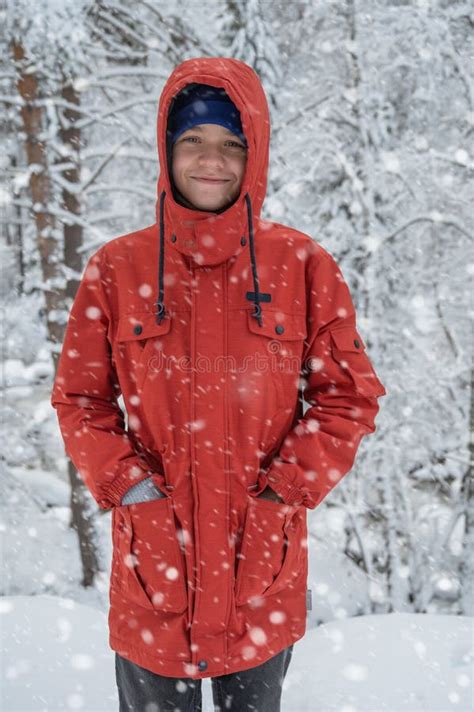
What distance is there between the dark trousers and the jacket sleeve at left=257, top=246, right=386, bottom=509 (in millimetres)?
644

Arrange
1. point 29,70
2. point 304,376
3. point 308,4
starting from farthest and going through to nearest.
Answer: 1. point 308,4
2. point 29,70
3. point 304,376

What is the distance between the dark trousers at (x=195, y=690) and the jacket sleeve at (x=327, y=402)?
644mm

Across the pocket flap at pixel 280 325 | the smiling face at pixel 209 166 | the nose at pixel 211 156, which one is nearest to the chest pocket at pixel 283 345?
the pocket flap at pixel 280 325

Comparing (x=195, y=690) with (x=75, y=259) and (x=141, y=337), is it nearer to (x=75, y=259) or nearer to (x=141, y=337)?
(x=141, y=337)

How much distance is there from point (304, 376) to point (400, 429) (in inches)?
175

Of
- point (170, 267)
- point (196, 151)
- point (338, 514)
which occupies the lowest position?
point (338, 514)

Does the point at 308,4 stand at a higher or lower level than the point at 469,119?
higher

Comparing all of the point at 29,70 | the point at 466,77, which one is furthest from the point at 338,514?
the point at 29,70

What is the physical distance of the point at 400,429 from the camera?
245 inches

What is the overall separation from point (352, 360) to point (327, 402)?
0.59 feet

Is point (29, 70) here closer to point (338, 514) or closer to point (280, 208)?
point (280, 208)

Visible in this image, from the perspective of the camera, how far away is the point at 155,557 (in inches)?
72.5

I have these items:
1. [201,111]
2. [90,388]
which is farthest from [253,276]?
[90,388]

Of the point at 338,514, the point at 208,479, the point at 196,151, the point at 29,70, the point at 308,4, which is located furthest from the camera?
the point at 338,514
